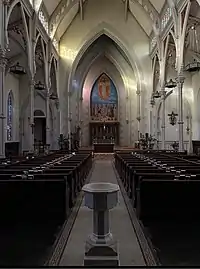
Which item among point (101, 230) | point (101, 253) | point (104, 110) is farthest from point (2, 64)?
point (104, 110)

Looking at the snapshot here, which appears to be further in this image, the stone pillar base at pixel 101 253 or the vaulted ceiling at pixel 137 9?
the vaulted ceiling at pixel 137 9

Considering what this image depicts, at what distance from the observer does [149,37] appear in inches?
1089

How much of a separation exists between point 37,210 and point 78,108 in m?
25.0

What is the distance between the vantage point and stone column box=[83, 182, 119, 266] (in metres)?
3.20

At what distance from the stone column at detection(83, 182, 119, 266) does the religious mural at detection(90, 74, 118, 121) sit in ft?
97.0

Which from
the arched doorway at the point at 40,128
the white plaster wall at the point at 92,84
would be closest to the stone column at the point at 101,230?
the arched doorway at the point at 40,128

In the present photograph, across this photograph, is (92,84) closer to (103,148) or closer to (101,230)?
(103,148)

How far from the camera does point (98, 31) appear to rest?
27188mm

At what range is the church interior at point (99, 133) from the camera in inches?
170

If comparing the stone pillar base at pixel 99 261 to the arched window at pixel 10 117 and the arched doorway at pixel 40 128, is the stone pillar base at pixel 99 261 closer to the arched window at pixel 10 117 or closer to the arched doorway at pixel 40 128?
the arched window at pixel 10 117

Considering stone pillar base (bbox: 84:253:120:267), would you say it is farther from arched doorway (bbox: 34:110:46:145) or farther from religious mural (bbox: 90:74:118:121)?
religious mural (bbox: 90:74:118:121)

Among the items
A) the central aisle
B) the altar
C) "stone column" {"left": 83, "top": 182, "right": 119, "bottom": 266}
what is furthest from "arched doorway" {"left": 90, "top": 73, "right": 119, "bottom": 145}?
"stone column" {"left": 83, "top": 182, "right": 119, "bottom": 266}

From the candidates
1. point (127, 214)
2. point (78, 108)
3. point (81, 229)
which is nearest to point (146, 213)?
point (127, 214)

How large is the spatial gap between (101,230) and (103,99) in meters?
30.5
